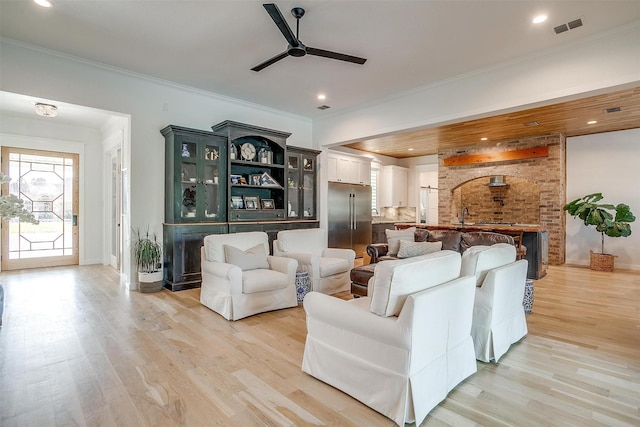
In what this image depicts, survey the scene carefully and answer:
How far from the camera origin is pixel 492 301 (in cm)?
260

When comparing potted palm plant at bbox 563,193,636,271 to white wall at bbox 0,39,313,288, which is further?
potted palm plant at bbox 563,193,636,271

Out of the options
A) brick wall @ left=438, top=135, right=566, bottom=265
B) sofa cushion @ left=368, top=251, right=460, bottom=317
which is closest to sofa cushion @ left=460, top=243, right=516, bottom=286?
sofa cushion @ left=368, top=251, right=460, bottom=317

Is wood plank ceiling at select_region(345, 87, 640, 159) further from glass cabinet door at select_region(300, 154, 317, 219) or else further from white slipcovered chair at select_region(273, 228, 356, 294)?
white slipcovered chair at select_region(273, 228, 356, 294)

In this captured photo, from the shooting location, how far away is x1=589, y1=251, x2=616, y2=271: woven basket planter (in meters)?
6.34

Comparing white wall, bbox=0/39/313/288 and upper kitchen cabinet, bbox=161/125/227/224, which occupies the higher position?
white wall, bbox=0/39/313/288

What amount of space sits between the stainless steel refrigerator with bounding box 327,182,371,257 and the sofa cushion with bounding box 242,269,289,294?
336cm

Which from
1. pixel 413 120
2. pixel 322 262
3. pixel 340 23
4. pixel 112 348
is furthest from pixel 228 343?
pixel 413 120

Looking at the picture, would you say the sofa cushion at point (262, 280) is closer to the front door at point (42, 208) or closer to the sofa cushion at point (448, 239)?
the sofa cushion at point (448, 239)

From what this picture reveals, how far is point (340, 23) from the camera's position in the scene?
3.30 meters

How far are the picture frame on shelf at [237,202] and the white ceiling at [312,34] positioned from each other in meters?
1.89

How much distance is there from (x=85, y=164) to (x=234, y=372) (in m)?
6.27

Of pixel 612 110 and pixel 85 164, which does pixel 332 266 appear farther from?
pixel 85 164

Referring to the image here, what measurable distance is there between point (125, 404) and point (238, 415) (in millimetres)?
735

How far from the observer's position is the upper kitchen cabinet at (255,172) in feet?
17.5
